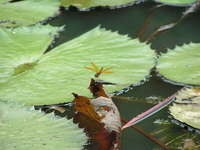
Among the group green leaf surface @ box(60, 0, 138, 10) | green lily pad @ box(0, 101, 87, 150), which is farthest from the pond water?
green lily pad @ box(0, 101, 87, 150)

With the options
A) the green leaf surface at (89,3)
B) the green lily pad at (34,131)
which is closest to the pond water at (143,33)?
the green leaf surface at (89,3)

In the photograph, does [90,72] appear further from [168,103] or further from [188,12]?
[188,12]

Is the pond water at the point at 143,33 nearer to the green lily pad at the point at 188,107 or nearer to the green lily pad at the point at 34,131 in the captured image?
the green lily pad at the point at 188,107

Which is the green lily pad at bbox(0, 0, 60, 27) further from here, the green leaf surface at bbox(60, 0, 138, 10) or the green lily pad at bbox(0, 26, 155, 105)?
the green lily pad at bbox(0, 26, 155, 105)

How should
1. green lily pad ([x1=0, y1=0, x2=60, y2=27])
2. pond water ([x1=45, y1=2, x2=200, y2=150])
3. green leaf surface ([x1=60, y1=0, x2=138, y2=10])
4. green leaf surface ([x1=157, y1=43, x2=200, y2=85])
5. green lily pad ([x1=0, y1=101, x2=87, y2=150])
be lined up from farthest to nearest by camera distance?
1. green leaf surface ([x1=60, y1=0, x2=138, y2=10])
2. green lily pad ([x1=0, y1=0, x2=60, y2=27])
3. green leaf surface ([x1=157, y1=43, x2=200, y2=85])
4. pond water ([x1=45, y1=2, x2=200, y2=150])
5. green lily pad ([x1=0, y1=101, x2=87, y2=150])

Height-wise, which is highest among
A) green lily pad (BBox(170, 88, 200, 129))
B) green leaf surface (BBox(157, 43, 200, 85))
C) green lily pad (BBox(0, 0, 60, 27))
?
green lily pad (BBox(0, 0, 60, 27))

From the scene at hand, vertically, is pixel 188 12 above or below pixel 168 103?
above

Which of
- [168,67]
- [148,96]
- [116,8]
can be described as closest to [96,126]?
[148,96]
